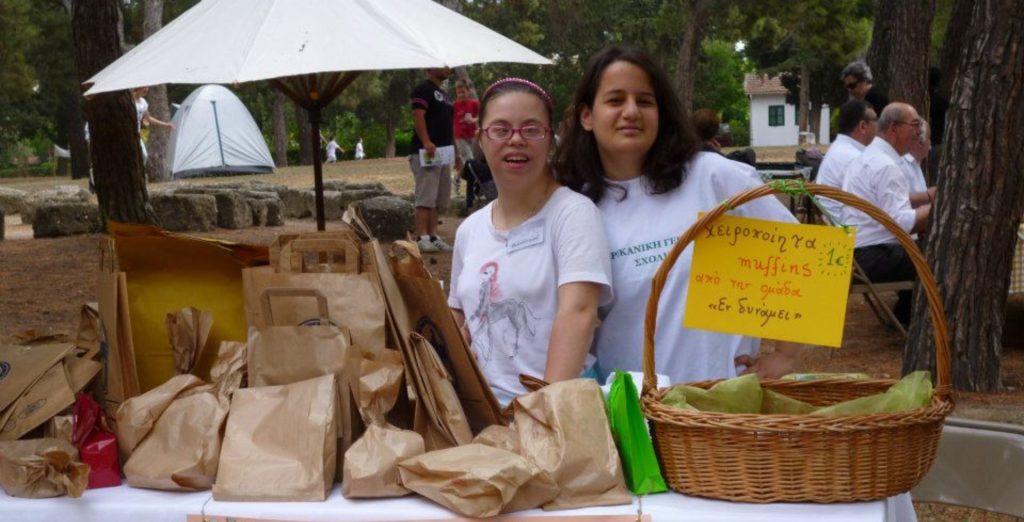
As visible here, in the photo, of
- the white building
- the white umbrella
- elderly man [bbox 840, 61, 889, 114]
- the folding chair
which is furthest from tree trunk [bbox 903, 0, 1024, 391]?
the white building

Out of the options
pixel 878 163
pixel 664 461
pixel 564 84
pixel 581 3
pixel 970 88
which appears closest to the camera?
pixel 664 461

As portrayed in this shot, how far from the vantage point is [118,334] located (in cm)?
261

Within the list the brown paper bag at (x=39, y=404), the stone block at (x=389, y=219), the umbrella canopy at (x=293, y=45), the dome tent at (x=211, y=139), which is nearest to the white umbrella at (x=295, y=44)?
the umbrella canopy at (x=293, y=45)

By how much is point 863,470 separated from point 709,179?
0.98m

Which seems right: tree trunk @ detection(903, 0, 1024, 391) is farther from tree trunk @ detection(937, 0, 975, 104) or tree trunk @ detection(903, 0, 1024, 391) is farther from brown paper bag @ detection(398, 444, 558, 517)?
tree trunk @ detection(937, 0, 975, 104)

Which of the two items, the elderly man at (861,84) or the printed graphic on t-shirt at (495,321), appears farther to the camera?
the elderly man at (861,84)

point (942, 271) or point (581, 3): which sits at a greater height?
point (581, 3)

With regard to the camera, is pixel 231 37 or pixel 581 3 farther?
pixel 581 3

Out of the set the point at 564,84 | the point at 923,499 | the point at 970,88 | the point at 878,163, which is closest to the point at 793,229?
the point at 923,499

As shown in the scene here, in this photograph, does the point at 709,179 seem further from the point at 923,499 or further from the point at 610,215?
the point at 923,499

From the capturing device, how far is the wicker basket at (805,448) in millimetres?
2014

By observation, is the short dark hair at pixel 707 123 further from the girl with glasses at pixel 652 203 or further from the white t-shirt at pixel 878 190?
the girl with glasses at pixel 652 203

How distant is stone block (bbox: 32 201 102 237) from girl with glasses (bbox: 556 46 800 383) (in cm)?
1246

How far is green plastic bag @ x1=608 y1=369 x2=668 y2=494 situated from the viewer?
216cm
